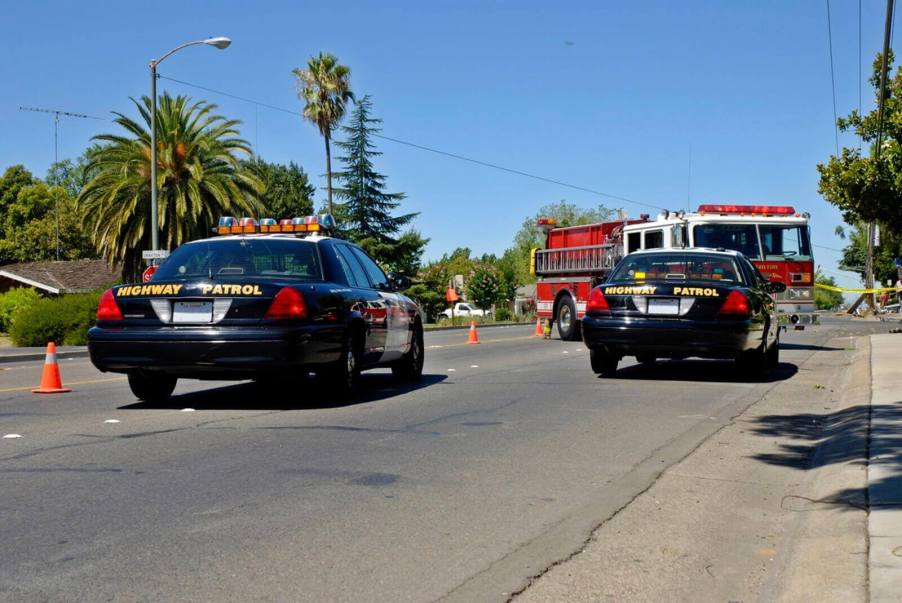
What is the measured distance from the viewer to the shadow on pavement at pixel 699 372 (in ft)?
45.1

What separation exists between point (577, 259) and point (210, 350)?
15045 mm

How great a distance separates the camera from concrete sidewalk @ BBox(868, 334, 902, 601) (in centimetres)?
423

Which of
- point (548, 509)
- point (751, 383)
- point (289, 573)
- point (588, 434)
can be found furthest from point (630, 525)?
point (751, 383)

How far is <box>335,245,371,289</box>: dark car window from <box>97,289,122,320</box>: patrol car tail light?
2.32m

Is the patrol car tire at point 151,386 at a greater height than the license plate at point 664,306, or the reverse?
the license plate at point 664,306

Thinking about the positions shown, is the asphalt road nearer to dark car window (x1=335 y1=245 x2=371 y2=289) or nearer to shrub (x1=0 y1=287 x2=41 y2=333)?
dark car window (x1=335 y1=245 x2=371 y2=289)

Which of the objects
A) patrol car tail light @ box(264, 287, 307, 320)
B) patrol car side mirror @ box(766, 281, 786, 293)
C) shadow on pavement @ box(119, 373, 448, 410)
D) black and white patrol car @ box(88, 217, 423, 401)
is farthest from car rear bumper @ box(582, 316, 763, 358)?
patrol car tail light @ box(264, 287, 307, 320)

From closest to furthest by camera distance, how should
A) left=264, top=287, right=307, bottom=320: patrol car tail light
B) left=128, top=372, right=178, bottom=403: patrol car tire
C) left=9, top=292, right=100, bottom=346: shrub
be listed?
left=264, top=287, right=307, bottom=320: patrol car tail light < left=128, top=372, right=178, bottom=403: patrol car tire < left=9, top=292, right=100, bottom=346: shrub

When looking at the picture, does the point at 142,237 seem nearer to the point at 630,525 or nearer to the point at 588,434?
the point at 588,434

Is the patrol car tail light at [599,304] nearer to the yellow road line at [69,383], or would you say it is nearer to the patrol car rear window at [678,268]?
the patrol car rear window at [678,268]

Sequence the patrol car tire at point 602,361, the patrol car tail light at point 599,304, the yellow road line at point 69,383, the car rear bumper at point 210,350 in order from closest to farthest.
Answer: the car rear bumper at point 210,350
the yellow road line at point 69,383
the patrol car tail light at point 599,304
the patrol car tire at point 602,361

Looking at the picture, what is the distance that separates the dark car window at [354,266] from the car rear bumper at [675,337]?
319cm

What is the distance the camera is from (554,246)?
82.8 ft

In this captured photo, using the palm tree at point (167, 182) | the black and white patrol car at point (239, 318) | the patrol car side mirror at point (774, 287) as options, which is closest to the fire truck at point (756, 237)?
the patrol car side mirror at point (774, 287)
